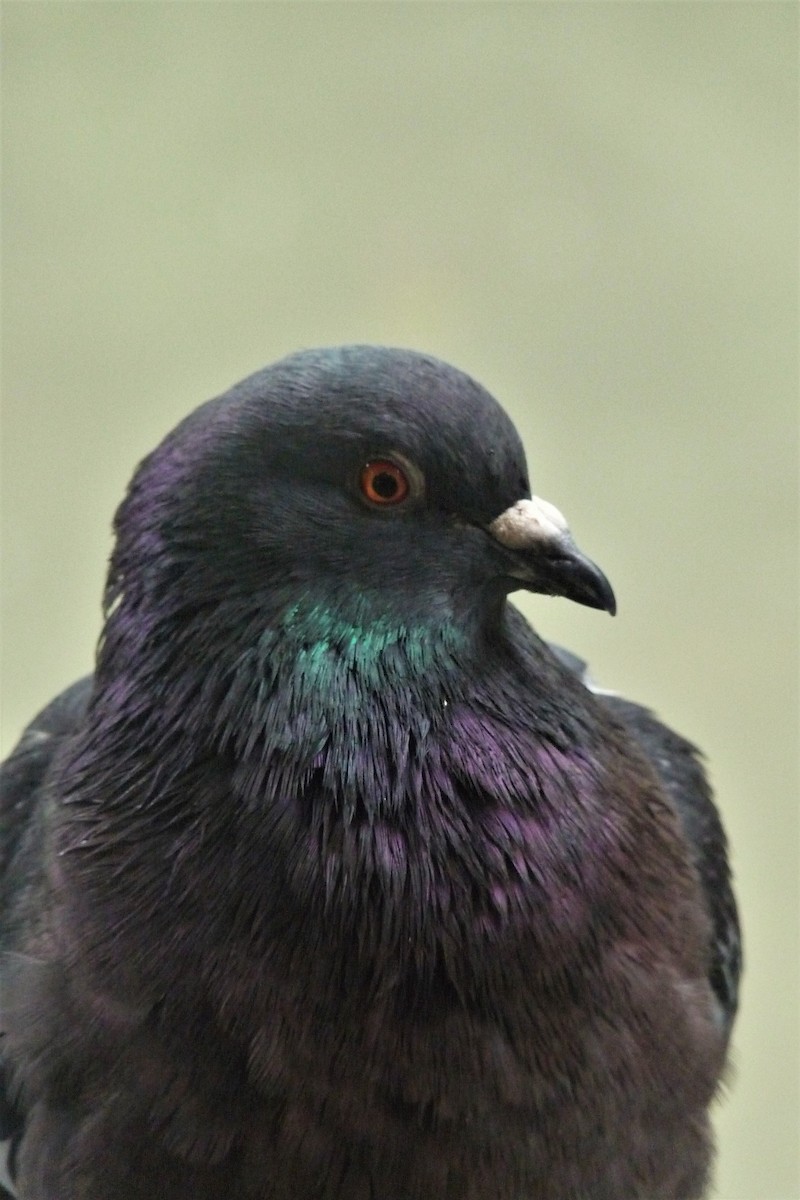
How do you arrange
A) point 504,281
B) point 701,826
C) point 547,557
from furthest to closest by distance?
point 504,281 < point 701,826 < point 547,557

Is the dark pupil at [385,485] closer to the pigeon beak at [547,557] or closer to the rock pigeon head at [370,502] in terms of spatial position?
the rock pigeon head at [370,502]

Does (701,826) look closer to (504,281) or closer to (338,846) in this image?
(338,846)

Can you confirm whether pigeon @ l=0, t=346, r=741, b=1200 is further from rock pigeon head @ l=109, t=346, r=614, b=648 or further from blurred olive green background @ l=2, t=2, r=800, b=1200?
blurred olive green background @ l=2, t=2, r=800, b=1200

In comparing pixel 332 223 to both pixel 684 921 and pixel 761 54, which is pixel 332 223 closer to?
pixel 761 54

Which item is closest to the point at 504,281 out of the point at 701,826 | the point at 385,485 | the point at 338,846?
the point at 701,826

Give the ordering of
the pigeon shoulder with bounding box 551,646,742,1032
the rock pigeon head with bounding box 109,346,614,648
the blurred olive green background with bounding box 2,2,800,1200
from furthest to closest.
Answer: the blurred olive green background with bounding box 2,2,800,1200
the pigeon shoulder with bounding box 551,646,742,1032
the rock pigeon head with bounding box 109,346,614,648

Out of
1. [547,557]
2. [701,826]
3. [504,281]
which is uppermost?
[504,281]

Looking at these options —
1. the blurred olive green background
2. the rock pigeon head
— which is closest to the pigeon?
the rock pigeon head

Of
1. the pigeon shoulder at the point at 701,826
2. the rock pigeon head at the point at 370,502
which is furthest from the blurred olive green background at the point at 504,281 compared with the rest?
the rock pigeon head at the point at 370,502
